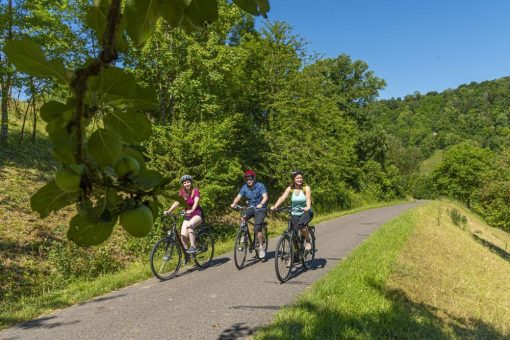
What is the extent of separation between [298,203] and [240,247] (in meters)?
1.69

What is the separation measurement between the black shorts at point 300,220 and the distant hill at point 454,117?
8915 cm

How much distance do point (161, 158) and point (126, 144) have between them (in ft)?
41.9

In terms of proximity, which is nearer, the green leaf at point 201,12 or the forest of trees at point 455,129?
the green leaf at point 201,12

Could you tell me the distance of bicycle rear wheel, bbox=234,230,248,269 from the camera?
7.86 m

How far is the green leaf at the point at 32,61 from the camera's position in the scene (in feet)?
1.61

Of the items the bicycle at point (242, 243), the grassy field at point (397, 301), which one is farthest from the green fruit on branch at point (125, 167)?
the bicycle at point (242, 243)

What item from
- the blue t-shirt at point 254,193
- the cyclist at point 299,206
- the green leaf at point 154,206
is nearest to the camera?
the green leaf at point 154,206

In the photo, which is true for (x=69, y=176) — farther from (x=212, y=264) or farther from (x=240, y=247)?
(x=212, y=264)

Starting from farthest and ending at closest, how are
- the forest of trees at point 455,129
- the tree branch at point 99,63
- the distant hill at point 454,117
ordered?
the distant hill at point 454,117 < the forest of trees at point 455,129 < the tree branch at point 99,63

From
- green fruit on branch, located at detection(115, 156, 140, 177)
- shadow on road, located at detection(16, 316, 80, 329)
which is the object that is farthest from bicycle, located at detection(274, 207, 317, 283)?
green fruit on branch, located at detection(115, 156, 140, 177)

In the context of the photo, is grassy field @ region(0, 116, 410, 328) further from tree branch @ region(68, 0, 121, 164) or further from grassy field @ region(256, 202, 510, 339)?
tree branch @ region(68, 0, 121, 164)

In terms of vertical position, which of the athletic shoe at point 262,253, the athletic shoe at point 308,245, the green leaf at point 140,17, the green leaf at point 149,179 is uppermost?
the green leaf at point 140,17

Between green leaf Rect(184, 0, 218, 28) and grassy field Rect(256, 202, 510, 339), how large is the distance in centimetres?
414

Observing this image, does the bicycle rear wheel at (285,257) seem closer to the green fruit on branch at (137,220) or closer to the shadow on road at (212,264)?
the shadow on road at (212,264)
